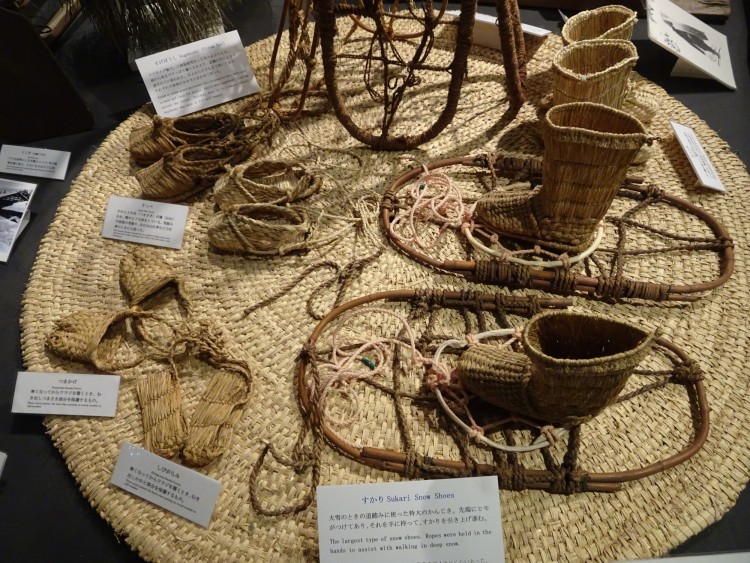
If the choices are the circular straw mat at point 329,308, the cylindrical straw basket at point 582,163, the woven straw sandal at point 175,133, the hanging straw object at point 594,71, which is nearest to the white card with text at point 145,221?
the circular straw mat at point 329,308

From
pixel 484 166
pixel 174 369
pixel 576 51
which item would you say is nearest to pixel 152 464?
pixel 174 369

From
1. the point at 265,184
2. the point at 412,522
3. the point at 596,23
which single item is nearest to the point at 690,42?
the point at 596,23

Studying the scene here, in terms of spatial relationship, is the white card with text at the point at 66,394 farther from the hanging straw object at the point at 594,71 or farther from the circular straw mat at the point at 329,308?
the hanging straw object at the point at 594,71

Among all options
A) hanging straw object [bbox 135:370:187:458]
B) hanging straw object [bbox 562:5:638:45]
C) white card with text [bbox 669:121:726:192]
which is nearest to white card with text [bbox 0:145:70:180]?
hanging straw object [bbox 135:370:187:458]

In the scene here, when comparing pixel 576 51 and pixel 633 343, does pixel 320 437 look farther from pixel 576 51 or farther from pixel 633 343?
pixel 576 51

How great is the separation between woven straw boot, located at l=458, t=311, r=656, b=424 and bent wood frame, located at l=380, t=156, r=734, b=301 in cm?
24

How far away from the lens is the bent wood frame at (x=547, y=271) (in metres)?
1.29

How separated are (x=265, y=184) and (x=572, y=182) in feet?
2.52

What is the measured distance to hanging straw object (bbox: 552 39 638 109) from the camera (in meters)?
1.45

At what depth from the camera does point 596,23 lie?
1665mm

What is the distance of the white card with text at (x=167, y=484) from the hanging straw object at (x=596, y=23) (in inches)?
57.2

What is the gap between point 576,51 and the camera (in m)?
1.54

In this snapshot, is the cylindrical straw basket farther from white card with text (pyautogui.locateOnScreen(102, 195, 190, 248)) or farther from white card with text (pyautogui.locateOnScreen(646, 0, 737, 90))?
white card with text (pyautogui.locateOnScreen(102, 195, 190, 248))

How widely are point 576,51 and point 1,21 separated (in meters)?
1.53
